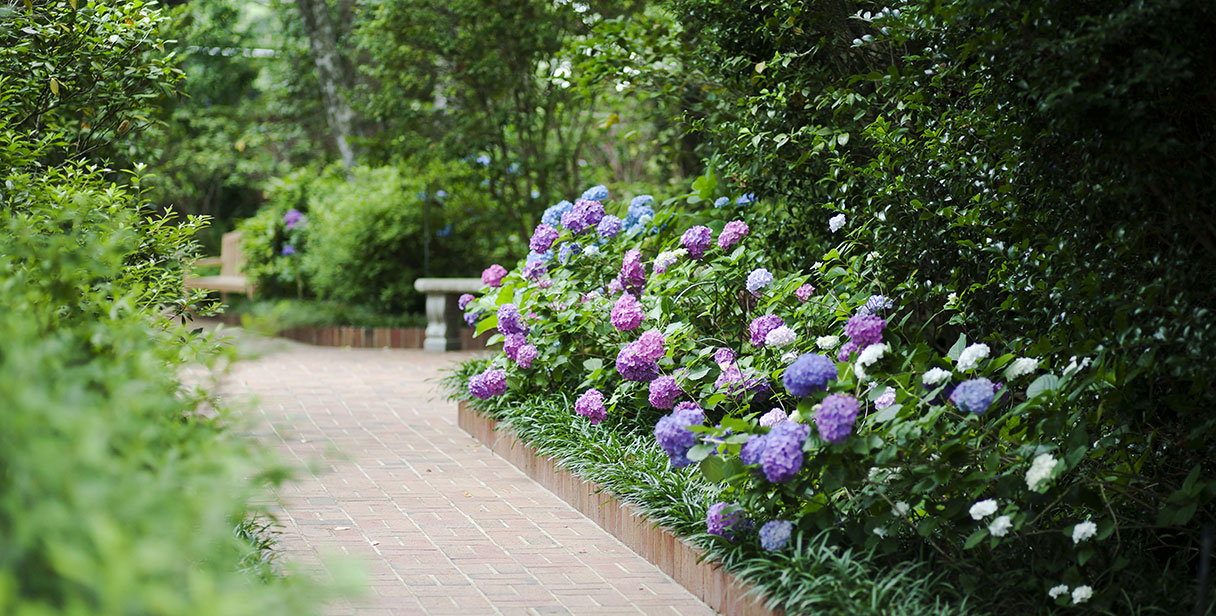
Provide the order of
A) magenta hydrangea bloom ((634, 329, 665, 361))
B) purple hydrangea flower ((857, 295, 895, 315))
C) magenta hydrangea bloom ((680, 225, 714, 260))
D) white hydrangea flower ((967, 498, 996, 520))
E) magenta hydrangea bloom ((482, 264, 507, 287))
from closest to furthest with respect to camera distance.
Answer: white hydrangea flower ((967, 498, 996, 520))
purple hydrangea flower ((857, 295, 895, 315))
magenta hydrangea bloom ((634, 329, 665, 361))
magenta hydrangea bloom ((680, 225, 714, 260))
magenta hydrangea bloom ((482, 264, 507, 287))

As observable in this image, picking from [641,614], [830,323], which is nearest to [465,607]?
[641,614]

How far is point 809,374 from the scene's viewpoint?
128 inches

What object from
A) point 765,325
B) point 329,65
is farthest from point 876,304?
point 329,65

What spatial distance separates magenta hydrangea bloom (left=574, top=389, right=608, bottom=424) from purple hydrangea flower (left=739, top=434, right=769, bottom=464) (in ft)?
5.54

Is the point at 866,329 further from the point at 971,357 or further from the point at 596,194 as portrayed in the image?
the point at 596,194

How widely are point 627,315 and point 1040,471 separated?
2.34m

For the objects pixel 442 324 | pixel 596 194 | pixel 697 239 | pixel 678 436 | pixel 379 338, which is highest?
pixel 596 194

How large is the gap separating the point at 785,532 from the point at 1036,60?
4.75 feet

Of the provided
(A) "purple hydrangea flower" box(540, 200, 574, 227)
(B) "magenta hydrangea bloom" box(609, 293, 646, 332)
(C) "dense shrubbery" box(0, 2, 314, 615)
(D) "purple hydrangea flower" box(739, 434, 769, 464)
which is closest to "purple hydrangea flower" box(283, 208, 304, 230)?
(A) "purple hydrangea flower" box(540, 200, 574, 227)

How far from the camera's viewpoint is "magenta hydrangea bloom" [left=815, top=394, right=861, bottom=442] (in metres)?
3.10

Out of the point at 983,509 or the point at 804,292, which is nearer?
the point at 983,509

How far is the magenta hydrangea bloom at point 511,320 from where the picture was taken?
5.84m

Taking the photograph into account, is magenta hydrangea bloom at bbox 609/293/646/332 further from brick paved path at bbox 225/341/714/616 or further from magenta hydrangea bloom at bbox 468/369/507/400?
magenta hydrangea bloom at bbox 468/369/507/400

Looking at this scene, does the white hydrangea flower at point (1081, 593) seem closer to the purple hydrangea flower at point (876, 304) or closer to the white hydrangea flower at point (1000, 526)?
the white hydrangea flower at point (1000, 526)
